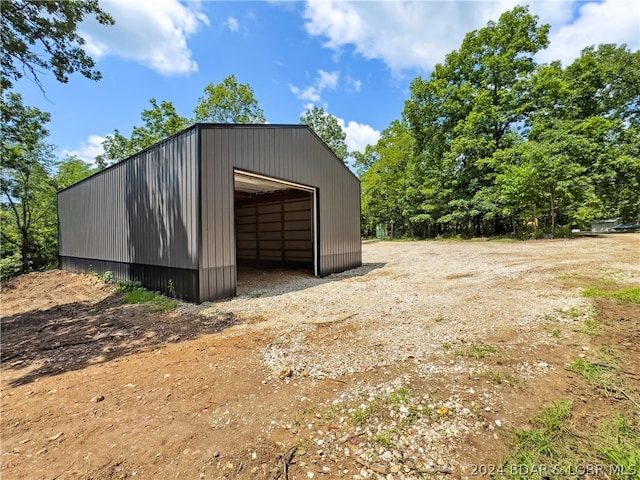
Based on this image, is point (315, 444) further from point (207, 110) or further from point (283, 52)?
point (207, 110)

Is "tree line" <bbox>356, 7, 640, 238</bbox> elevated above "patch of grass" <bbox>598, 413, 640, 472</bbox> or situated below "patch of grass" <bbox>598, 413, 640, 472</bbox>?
above

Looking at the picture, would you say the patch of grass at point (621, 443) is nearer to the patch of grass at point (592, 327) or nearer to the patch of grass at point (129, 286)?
the patch of grass at point (592, 327)

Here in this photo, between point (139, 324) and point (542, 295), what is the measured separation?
250 inches

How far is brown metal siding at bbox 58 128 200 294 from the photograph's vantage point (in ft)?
16.8

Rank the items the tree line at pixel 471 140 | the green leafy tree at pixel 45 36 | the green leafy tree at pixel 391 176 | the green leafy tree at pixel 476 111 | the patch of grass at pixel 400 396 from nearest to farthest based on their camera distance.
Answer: the patch of grass at pixel 400 396 < the green leafy tree at pixel 45 36 < the tree line at pixel 471 140 < the green leafy tree at pixel 476 111 < the green leafy tree at pixel 391 176

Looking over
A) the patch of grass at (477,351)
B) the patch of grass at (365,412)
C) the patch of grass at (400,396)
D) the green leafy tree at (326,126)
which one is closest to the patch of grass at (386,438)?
the patch of grass at (365,412)

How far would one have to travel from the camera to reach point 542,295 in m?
4.42

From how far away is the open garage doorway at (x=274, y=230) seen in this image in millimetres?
9641

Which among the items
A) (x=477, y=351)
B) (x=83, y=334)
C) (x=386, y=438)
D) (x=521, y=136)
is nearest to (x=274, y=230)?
(x=83, y=334)

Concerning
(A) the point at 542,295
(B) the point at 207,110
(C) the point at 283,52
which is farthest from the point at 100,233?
(B) the point at 207,110

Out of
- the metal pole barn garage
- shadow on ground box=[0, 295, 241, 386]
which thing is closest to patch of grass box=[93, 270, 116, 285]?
the metal pole barn garage

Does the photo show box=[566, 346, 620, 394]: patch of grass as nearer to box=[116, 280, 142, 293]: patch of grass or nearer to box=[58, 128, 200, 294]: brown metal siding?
box=[58, 128, 200, 294]: brown metal siding

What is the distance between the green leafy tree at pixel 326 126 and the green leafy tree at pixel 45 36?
21738 millimetres

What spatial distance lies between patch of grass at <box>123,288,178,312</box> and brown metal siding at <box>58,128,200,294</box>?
2.13ft
